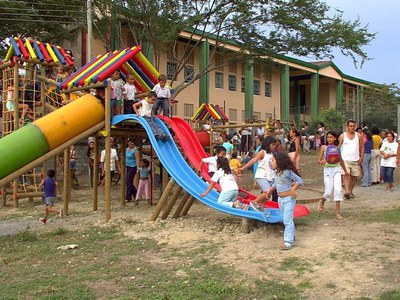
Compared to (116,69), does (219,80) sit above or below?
above

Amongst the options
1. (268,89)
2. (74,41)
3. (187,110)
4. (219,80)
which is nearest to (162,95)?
(74,41)

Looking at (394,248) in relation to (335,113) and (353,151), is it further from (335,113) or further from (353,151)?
(335,113)

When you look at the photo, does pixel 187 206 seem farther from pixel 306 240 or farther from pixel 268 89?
pixel 268 89

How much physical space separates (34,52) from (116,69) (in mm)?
4914

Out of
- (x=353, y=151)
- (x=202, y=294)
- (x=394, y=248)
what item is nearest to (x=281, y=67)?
(x=353, y=151)

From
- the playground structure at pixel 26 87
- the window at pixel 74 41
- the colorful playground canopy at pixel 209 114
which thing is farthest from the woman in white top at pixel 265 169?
the window at pixel 74 41

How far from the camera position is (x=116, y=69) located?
10617 millimetres

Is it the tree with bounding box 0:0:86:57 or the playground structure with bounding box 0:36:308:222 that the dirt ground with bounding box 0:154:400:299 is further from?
the tree with bounding box 0:0:86:57

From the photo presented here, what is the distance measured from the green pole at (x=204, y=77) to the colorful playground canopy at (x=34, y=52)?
45.5 feet

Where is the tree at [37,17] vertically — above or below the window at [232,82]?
above

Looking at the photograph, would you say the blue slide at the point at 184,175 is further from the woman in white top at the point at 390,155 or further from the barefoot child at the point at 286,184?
the woman in white top at the point at 390,155

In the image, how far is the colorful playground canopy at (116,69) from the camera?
10.2 m

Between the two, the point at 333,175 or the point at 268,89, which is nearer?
the point at 333,175

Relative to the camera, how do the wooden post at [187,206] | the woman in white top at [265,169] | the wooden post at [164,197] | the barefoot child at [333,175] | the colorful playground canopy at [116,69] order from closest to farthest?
the barefoot child at [333,175] < the woman in white top at [265,169] < the wooden post at [164,197] < the wooden post at [187,206] < the colorful playground canopy at [116,69]
